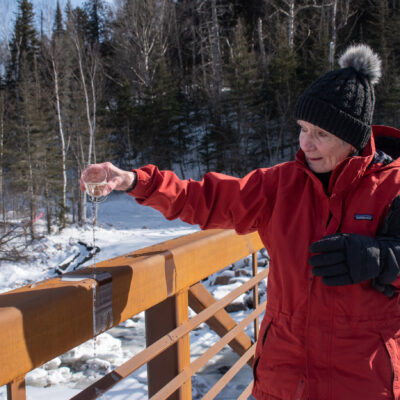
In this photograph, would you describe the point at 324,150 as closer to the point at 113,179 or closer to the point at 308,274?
the point at 308,274

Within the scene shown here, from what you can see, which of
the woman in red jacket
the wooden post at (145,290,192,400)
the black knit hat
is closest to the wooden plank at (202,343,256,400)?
the wooden post at (145,290,192,400)

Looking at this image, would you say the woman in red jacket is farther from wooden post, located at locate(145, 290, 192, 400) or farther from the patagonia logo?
wooden post, located at locate(145, 290, 192, 400)

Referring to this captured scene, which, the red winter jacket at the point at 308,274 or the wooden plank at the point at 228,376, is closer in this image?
the red winter jacket at the point at 308,274

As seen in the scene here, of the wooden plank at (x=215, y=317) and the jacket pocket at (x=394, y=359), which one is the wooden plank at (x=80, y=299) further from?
the jacket pocket at (x=394, y=359)

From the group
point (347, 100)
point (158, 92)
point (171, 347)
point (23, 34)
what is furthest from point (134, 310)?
point (23, 34)

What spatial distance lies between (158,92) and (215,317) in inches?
1037

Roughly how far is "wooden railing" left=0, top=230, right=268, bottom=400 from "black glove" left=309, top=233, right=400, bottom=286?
521 mm

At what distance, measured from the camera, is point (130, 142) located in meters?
28.9

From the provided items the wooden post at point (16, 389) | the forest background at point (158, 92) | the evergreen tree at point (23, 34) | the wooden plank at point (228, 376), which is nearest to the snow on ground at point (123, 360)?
the wooden post at point (16, 389)

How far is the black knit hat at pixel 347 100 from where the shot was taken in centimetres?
137

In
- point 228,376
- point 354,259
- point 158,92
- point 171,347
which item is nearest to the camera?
point 354,259

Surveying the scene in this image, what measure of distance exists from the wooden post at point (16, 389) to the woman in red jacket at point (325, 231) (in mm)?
621

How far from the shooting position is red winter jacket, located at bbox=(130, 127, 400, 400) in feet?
4.00

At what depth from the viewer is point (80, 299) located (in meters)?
1.07
